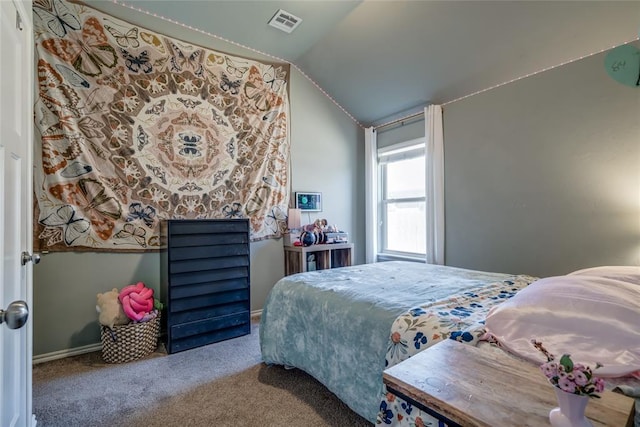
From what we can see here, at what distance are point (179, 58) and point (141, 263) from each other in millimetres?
1837

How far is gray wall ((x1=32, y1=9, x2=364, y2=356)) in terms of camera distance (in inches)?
87.6

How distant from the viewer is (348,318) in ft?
4.83

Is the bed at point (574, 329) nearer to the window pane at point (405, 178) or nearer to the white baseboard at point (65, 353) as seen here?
the white baseboard at point (65, 353)

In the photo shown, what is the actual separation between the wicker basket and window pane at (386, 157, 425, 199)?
2.96 metres

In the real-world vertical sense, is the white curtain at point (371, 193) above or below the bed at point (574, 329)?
above

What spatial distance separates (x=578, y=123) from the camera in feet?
7.49

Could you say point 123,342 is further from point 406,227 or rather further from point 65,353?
point 406,227

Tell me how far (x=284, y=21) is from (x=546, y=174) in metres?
2.61

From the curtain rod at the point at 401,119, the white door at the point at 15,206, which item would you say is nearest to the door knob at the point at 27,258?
the white door at the point at 15,206

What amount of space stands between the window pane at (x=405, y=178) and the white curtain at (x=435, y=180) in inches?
11.1

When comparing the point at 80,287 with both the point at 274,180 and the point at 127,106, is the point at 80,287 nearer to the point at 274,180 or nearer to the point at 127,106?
the point at 127,106

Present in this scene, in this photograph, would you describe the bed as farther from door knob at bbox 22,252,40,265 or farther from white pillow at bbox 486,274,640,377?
door knob at bbox 22,252,40,265

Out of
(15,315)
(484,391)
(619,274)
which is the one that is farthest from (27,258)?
(619,274)

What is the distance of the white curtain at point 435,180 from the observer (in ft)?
10.3
